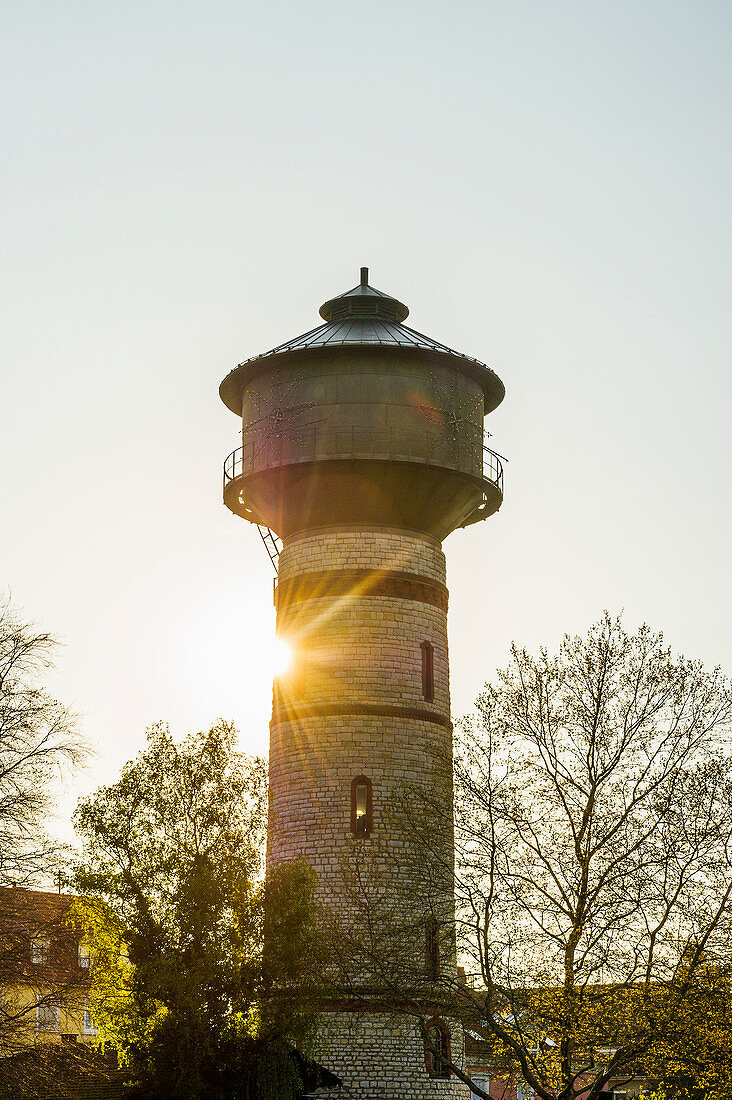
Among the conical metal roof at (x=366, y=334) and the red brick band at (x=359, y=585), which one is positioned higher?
the conical metal roof at (x=366, y=334)

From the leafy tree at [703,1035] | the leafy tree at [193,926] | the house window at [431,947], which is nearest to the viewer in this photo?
the leafy tree at [703,1035]

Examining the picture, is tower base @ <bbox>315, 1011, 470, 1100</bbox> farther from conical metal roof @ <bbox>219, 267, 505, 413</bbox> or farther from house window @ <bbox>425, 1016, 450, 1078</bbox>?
conical metal roof @ <bbox>219, 267, 505, 413</bbox>

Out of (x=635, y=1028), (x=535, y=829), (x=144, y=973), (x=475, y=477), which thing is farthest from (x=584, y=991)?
(x=475, y=477)

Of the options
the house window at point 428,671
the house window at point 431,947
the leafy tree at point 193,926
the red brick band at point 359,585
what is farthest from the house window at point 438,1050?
the red brick band at point 359,585

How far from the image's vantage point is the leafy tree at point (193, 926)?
23047mm

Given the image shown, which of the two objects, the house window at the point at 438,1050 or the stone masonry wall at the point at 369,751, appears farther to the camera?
the stone masonry wall at the point at 369,751

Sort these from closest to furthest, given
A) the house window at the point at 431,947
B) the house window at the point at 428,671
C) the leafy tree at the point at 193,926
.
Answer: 1. the leafy tree at the point at 193,926
2. the house window at the point at 431,947
3. the house window at the point at 428,671

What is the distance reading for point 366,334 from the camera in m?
31.1

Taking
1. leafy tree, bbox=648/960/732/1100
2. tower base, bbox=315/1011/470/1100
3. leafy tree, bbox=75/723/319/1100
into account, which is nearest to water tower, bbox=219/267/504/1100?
tower base, bbox=315/1011/470/1100

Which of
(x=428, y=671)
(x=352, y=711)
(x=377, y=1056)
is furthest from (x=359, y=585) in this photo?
(x=377, y=1056)

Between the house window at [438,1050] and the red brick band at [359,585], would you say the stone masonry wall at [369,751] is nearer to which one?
the red brick band at [359,585]

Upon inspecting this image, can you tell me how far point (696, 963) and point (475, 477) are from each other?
12105mm

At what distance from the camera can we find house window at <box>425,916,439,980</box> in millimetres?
25625

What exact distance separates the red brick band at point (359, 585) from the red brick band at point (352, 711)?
2.40m
